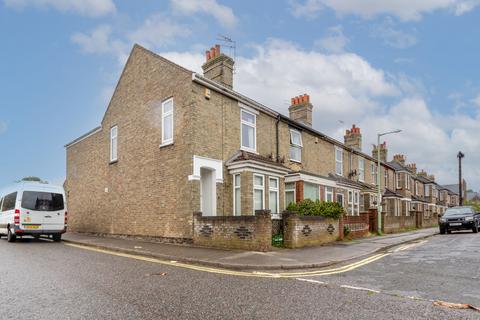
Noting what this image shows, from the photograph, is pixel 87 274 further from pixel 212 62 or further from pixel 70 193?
pixel 70 193

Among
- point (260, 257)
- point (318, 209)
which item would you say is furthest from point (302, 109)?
point (260, 257)

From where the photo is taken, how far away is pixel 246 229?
1230 centimetres

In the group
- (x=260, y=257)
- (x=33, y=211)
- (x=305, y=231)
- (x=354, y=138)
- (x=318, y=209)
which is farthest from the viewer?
(x=354, y=138)

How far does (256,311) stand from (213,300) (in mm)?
870

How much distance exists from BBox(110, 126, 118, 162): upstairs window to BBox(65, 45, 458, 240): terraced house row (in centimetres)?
6

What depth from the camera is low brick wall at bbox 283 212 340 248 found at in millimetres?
13180

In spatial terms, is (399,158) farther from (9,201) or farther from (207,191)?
(9,201)

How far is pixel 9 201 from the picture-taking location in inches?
656

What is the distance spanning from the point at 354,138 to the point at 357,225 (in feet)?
54.3

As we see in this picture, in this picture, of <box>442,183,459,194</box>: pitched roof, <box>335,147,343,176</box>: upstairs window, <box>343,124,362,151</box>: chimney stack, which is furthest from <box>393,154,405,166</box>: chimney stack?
<box>442,183,459,194</box>: pitched roof

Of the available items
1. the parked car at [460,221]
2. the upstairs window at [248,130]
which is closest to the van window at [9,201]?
the upstairs window at [248,130]

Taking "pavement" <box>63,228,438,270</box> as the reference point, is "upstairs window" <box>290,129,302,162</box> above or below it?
above

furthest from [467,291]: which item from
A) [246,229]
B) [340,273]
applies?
[246,229]

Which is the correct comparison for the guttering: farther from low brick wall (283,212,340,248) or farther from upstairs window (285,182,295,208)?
low brick wall (283,212,340,248)
